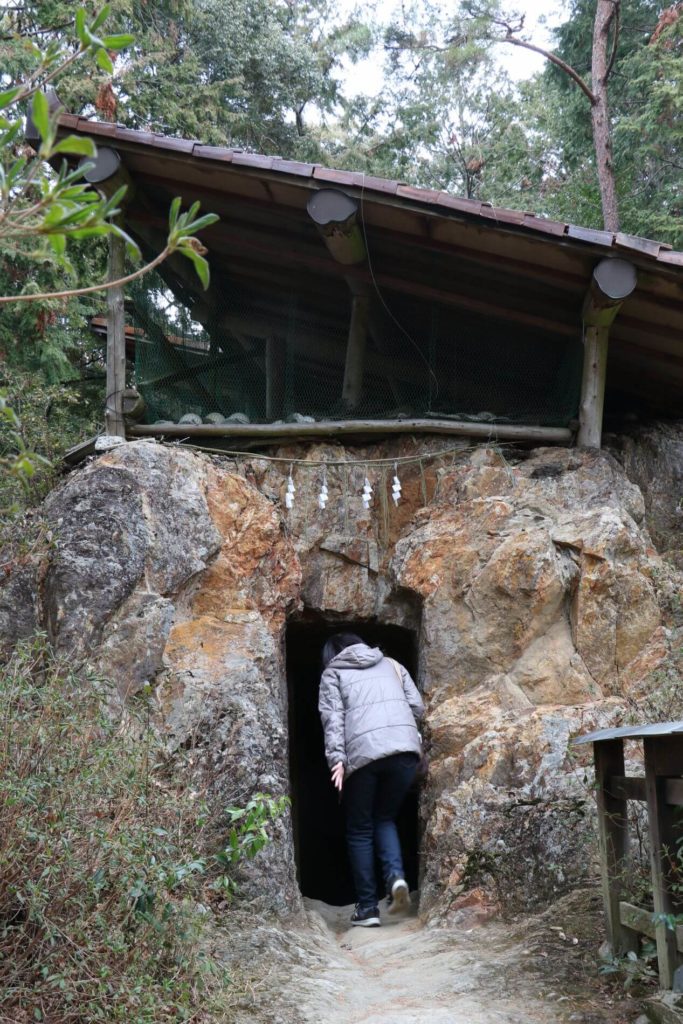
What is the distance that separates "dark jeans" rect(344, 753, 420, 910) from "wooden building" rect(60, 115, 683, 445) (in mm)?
2971

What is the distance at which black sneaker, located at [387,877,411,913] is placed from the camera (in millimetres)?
6207

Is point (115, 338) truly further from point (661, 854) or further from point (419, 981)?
point (661, 854)

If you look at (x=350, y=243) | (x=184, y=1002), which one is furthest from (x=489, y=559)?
(x=184, y=1002)

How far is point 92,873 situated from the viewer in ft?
12.8

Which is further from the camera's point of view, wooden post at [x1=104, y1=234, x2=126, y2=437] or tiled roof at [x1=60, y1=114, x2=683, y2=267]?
wooden post at [x1=104, y1=234, x2=126, y2=437]

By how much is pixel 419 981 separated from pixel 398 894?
143cm

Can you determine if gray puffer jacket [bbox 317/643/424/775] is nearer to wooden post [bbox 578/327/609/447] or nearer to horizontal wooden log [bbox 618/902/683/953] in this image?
horizontal wooden log [bbox 618/902/683/953]

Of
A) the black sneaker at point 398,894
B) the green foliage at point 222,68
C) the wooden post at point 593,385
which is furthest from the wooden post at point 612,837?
the green foliage at point 222,68

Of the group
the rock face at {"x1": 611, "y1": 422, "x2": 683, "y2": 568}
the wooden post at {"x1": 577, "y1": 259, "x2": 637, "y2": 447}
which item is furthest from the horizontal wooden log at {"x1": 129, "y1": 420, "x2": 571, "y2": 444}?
the rock face at {"x1": 611, "y1": 422, "x2": 683, "y2": 568}

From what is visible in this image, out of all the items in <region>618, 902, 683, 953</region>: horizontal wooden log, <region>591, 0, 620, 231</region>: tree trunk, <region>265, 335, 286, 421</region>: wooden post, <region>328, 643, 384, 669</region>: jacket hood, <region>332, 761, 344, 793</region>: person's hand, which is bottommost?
<region>618, 902, 683, 953</region>: horizontal wooden log

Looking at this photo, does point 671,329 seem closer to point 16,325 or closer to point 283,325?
point 283,325

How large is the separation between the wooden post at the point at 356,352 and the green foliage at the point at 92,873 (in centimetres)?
429

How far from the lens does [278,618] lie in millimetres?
7418

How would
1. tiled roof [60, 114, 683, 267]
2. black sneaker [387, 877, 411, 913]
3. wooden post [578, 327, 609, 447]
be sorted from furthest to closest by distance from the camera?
wooden post [578, 327, 609, 447] < tiled roof [60, 114, 683, 267] < black sneaker [387, 877, 411, 913]
